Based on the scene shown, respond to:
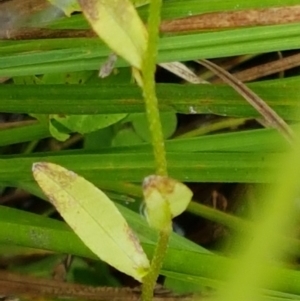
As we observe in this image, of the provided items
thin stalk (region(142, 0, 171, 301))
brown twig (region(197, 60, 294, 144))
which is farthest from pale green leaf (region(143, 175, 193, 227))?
brown twig (region(197, 60, 294, 144))

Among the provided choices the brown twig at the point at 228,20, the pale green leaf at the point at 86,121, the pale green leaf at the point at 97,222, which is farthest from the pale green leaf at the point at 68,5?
the pale green leaf at the point at 97,222

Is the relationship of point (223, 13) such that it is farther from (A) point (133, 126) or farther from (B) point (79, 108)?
(A) point (133, 126)

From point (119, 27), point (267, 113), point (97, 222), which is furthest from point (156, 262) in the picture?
point (267, 113)

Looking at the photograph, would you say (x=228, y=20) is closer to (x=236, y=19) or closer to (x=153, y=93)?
(x=236, y=19)

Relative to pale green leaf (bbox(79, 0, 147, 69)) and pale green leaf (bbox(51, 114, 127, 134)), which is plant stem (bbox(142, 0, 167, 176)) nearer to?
pale green leaf (bbox(79, 0, 147, 69))

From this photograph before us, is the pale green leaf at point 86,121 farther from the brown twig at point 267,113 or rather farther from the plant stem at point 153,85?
the plant stem at point 153,85

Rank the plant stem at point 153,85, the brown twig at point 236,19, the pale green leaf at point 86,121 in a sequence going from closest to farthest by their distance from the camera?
the plant stem at point 153,85
the brown twig at point 236,19
the pale green leaf at point 86,121

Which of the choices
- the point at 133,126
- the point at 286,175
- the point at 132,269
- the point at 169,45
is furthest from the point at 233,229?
the point at 286,175
